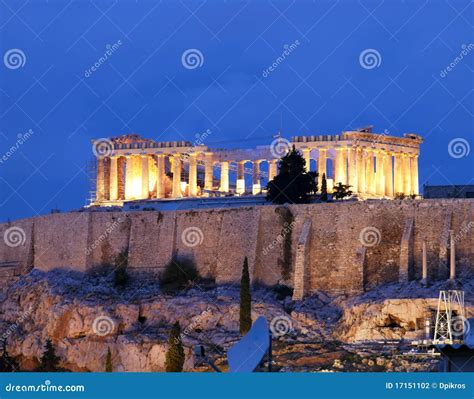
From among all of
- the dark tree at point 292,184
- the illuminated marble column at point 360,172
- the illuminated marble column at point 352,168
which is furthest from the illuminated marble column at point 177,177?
the illuminated marble column at point 360,172

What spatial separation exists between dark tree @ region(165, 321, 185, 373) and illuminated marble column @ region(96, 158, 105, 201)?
67.0ft

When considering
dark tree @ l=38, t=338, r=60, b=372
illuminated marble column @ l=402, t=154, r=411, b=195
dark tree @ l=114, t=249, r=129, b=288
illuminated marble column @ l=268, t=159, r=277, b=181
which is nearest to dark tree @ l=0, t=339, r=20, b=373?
dark tree @ l=38, t=338, r=60, b=372

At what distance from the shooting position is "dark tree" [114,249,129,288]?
173 ft

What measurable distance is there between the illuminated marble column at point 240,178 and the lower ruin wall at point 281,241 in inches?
352

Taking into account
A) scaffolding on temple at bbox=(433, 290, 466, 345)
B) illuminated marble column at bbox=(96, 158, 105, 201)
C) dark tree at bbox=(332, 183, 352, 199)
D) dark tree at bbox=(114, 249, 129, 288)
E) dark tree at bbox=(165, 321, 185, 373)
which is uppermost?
illuminated marble column at bbox=(96, 158, 105, 201)

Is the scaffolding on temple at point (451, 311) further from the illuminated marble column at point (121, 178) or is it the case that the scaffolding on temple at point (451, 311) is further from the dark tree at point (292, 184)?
the illuminated marble column at point (121, 178)

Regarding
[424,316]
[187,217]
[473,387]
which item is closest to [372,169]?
[187,217]

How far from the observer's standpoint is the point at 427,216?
48.3m

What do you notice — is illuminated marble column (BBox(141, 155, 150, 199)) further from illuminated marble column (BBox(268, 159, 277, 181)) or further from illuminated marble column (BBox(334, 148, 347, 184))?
illuminated marble column (BBox(334, 148, 347, 184))

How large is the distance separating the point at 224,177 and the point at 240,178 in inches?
32.3

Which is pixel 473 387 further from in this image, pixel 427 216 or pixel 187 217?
pixel 187 217

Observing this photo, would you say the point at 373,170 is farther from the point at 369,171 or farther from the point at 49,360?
the point at 49,360

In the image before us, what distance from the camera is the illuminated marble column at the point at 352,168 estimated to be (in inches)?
2361

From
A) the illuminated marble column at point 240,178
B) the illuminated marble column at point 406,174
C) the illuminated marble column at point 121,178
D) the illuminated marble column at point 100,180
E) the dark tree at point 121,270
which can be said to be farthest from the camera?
the illuminated marble column at point 121,178
